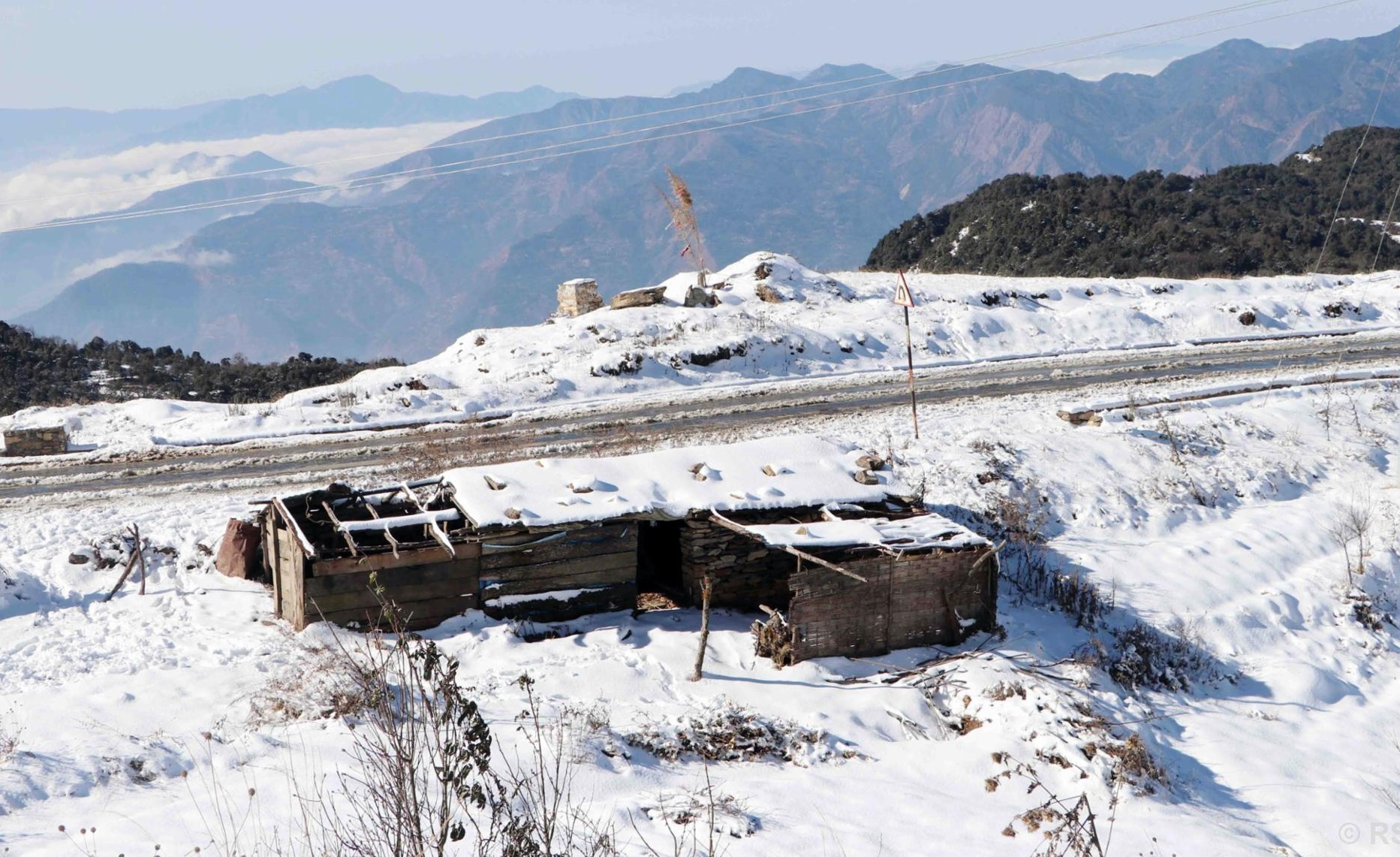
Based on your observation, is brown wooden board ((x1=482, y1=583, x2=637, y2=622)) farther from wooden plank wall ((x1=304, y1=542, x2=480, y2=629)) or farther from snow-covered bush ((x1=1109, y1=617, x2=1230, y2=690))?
snow-covered bush ((x1=1109, y1=617, x2=1230, y2=690))

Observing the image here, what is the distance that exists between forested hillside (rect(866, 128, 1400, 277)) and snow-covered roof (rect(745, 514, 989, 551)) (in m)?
41.9

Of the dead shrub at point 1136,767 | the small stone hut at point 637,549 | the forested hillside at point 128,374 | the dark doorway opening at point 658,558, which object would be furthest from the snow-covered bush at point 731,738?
the forested hillside at point 128,374

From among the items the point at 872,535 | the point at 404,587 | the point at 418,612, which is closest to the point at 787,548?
the point at 872,535

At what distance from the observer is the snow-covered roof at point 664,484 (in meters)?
13.7

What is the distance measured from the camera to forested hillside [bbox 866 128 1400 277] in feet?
181

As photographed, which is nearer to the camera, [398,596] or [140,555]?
[398,596]

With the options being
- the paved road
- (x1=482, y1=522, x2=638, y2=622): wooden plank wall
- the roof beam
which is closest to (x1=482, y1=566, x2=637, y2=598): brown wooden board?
(x1=482, y1=522, x2=638, y2=622): wooden plank wall

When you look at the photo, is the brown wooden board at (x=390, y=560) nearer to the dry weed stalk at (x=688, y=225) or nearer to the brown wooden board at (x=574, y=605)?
the brown wooden board at (x=574, y=605)

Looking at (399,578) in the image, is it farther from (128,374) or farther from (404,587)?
(128,374)

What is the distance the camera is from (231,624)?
1351 cm

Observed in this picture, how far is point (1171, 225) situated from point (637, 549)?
2177 inches

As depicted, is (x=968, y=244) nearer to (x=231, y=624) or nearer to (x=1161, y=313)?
(x=1161, y=313)

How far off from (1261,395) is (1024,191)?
4677 centimetres

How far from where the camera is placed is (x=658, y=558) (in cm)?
1548
